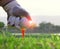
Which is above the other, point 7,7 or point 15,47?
point 7,7

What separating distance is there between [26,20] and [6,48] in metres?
1.02

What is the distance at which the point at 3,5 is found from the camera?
2.31 metres

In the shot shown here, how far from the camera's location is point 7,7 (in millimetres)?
2227

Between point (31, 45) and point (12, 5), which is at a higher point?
point (12, 5)

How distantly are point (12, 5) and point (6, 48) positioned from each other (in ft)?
3.96

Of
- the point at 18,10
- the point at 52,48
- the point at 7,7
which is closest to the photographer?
the point at 52,48

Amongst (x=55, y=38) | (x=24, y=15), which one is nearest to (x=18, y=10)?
(x=24, y=15)

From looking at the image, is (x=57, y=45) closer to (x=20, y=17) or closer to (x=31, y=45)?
(x=31, y=45)

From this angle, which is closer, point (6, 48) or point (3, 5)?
point (6, 48)

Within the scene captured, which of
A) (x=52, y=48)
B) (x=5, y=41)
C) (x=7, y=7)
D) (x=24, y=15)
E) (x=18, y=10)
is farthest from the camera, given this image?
(x=7, y=7)

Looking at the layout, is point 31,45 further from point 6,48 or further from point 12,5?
point 12,5

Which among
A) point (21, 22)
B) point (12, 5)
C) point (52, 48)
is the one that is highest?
point (12, 5)

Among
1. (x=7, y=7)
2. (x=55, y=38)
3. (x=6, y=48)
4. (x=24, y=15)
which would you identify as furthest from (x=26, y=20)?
(x=6, y=48)

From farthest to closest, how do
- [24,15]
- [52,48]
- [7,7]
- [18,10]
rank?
[7,7]
[24,15]
[18,10]
[52,48]
